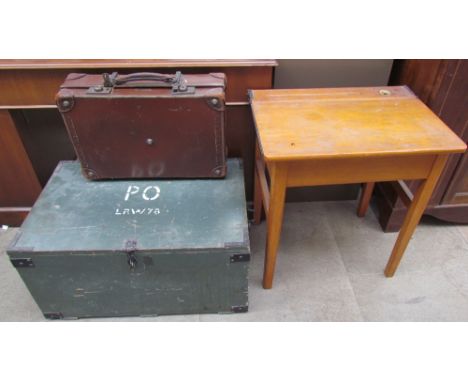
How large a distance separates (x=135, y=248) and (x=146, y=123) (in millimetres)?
490

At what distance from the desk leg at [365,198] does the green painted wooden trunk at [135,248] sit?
0.78 metres

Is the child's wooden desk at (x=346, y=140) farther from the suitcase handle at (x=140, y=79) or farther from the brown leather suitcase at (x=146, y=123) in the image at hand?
the suitcase handle at (x=140, y=79)

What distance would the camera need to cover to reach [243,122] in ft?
5.55

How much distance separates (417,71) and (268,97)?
0.69m

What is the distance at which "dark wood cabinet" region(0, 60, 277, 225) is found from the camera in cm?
146

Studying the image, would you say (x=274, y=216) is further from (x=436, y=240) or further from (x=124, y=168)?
(x=436, y=240)

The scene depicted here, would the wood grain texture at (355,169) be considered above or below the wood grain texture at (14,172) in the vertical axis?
above

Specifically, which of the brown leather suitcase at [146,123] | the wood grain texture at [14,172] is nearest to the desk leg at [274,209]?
the brown leather suitcase at [146,123]

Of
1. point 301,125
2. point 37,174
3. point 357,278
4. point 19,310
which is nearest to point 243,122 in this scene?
point 301,125

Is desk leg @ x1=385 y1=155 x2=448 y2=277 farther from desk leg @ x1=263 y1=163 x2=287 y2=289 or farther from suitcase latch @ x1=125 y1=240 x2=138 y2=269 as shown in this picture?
suitcase latch @ x1=125 y1=240 x2=138 y2=269

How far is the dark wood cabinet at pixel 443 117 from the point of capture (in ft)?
4.66

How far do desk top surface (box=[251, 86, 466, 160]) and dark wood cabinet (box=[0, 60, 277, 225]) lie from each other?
0.13m

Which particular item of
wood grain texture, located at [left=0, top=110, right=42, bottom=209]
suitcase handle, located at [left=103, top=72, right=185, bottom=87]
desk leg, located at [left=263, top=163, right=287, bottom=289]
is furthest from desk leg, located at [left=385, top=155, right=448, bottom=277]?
wood grain texture, located at [left=0, top=110, right=42, bottom=209]

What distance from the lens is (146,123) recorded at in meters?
1.38
